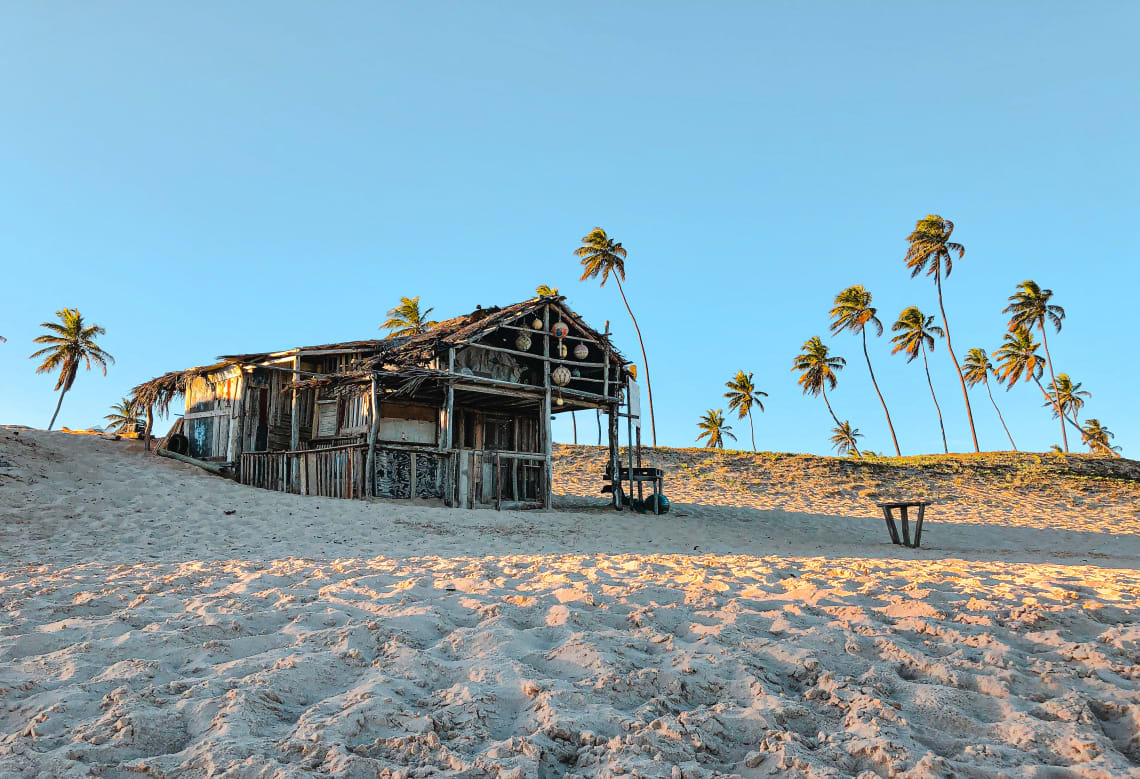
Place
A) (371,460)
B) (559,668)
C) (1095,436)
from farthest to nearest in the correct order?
(1095,436) → (371,460) → (559,668)

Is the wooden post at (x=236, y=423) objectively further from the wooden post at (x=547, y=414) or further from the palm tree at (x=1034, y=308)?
the palm tree at (x=1034, y=308)

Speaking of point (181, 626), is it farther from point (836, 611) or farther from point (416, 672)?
point (836, 611)

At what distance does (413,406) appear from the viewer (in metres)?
16.8

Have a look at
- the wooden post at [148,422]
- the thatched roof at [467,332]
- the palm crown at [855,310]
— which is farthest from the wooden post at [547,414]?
the palm crown at [855,310]

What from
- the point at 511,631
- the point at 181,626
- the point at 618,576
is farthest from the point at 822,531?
the point at 181,626

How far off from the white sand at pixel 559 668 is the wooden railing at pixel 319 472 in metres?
6.34

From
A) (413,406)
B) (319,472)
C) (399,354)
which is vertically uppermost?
(399,354)

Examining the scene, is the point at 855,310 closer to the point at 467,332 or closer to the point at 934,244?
the point at 934,244

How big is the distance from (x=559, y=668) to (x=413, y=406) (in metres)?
13.7

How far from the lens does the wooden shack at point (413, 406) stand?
14.3m

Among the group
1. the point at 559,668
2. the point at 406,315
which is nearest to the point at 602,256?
the point at 406,315

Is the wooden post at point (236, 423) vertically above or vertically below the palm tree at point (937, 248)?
below

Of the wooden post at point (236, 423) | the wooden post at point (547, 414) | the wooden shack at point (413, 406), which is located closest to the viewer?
the wooden shack at point (413, 406)

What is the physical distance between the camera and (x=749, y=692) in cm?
333
